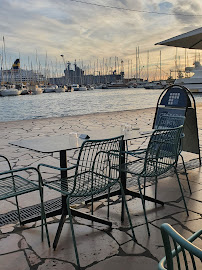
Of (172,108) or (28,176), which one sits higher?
(172,108)

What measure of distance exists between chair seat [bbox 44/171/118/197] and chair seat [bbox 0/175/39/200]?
0.16 metres

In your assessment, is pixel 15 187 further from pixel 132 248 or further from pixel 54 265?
pixel 132 248

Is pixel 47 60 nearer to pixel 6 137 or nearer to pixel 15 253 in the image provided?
pixel 6 137

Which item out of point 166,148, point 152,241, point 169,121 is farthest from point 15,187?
point 169,121

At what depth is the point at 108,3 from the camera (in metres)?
13.5

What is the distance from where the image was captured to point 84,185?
100 inches

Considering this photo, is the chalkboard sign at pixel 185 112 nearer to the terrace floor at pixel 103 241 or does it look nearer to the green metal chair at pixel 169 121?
the green metal chair at pixel 169 121

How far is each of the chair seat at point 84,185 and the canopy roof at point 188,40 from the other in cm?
354

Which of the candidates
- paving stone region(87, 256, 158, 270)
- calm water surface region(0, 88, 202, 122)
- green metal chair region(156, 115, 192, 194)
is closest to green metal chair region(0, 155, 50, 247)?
paving stone region(87, 256, 158, 270)

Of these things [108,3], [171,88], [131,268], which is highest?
[108,3]

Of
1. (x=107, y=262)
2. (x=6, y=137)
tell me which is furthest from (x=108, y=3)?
(x=107, y=262)

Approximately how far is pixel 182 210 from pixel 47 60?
72544 mm

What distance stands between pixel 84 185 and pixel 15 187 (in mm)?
617

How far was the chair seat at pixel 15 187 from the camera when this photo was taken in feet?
8.00
